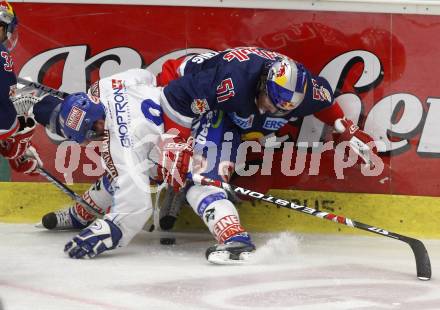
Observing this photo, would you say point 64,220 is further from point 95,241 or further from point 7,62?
point 7,62

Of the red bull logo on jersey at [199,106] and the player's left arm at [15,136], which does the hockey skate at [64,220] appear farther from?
the red bull logo on jersey at [199,106]

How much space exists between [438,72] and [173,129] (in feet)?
4.53

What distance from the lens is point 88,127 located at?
440 centimetres

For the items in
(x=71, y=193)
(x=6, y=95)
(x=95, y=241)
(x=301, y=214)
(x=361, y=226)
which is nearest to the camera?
(x=361, y=226)

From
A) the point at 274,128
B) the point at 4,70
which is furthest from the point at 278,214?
the point at 4,70

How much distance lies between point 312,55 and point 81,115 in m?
1.22

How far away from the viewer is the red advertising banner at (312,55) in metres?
4.75

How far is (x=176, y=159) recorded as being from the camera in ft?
14.0

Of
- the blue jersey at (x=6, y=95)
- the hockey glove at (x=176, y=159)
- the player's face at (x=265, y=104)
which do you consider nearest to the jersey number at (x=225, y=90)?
the player's face at (x=265, y=104)

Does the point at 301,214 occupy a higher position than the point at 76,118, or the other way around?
the point at 76,118

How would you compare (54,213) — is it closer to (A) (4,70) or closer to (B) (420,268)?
(A) (4,70)

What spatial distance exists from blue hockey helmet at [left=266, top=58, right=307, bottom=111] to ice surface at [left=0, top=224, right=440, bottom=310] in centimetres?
67

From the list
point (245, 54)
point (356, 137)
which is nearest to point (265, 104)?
point (245, 54)

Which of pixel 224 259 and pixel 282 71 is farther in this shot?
pixel 282 71
